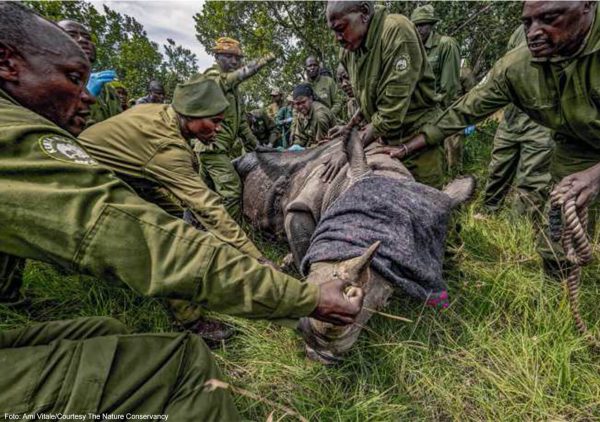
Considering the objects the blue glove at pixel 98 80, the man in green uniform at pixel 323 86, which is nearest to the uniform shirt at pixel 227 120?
A: the blue glove at pixel 98 80

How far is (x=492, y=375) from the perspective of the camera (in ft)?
7.27

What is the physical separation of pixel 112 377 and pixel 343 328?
3.34 ft

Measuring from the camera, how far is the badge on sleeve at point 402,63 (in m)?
3.20

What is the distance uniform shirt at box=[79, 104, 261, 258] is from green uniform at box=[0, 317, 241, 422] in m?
1.25

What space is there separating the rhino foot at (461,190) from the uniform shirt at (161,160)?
1.46 metres

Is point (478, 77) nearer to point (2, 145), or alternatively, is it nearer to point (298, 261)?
point (298, 261)

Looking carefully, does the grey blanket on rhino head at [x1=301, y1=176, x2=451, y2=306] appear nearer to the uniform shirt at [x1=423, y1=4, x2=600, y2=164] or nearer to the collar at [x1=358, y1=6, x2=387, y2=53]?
the uniform shirt at [x1=423, y1=4, x2=600, y2=164]

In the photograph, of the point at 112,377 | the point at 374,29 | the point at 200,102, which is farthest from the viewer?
the point at 374,29

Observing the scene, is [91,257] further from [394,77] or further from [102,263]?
[394,77]

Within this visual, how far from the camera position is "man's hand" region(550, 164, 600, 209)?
2.21m

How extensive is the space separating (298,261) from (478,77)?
9.79m

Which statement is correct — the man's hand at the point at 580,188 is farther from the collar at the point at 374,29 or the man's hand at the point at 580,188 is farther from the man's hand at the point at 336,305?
the collar at the point at 374,29

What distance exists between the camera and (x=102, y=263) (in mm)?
1199

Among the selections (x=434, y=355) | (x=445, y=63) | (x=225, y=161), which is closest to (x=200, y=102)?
(x=225, y=161)
